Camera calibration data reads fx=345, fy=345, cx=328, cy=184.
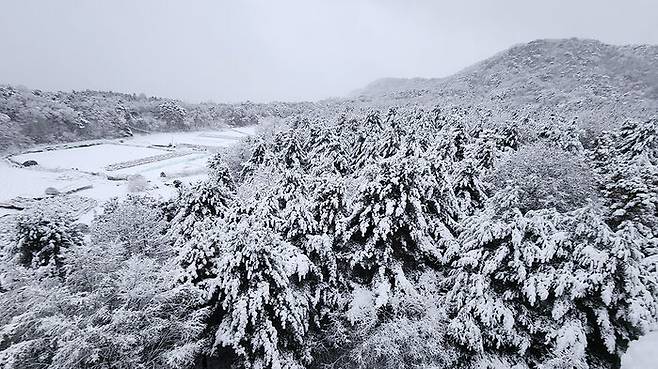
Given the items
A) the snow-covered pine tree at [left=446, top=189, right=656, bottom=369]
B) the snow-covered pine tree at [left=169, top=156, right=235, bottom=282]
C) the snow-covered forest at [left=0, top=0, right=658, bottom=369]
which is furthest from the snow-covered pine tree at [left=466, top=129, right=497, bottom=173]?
the snow-covered pine tree at [left=169, top=156, right=235, bottom=282]

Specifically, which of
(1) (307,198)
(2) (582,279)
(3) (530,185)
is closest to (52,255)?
(1) (307,198)

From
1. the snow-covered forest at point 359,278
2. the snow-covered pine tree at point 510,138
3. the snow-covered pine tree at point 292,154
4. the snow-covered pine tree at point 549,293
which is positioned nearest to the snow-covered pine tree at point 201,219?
the snow-covered forest at point 359,278

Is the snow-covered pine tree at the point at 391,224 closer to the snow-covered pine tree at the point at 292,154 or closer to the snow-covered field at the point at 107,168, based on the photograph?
the snow-covered pine tree at the point at 292,154

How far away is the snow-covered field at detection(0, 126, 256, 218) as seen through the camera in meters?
42.6

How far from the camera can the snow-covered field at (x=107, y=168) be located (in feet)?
140

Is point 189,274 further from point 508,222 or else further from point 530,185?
point 530,185

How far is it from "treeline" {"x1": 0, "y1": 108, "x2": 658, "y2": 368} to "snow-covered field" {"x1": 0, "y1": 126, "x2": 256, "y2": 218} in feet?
94.6

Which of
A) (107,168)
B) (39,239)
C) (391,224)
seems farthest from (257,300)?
(107,168)

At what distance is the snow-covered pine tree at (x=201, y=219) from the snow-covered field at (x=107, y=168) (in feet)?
77.4

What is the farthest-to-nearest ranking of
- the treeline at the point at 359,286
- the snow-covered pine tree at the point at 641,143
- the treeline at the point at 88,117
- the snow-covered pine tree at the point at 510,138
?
the treeline at the point at 88,117, the snow-covered pine tree at the point at 510,138, the snow-covered pine tree at the point at 641,143, the treeline at the point at 359,286

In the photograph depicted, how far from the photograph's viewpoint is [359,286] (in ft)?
44.2

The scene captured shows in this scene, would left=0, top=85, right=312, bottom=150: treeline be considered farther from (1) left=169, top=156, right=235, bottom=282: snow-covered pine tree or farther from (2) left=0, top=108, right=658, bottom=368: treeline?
(2) left=0, top=108, right=658, bottom=368: treeline

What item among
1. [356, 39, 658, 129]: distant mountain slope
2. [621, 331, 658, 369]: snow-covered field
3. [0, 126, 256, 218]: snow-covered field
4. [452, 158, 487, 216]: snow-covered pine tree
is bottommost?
[0, 126, 256, 218]: snow-covered field

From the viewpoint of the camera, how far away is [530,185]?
15.9m
